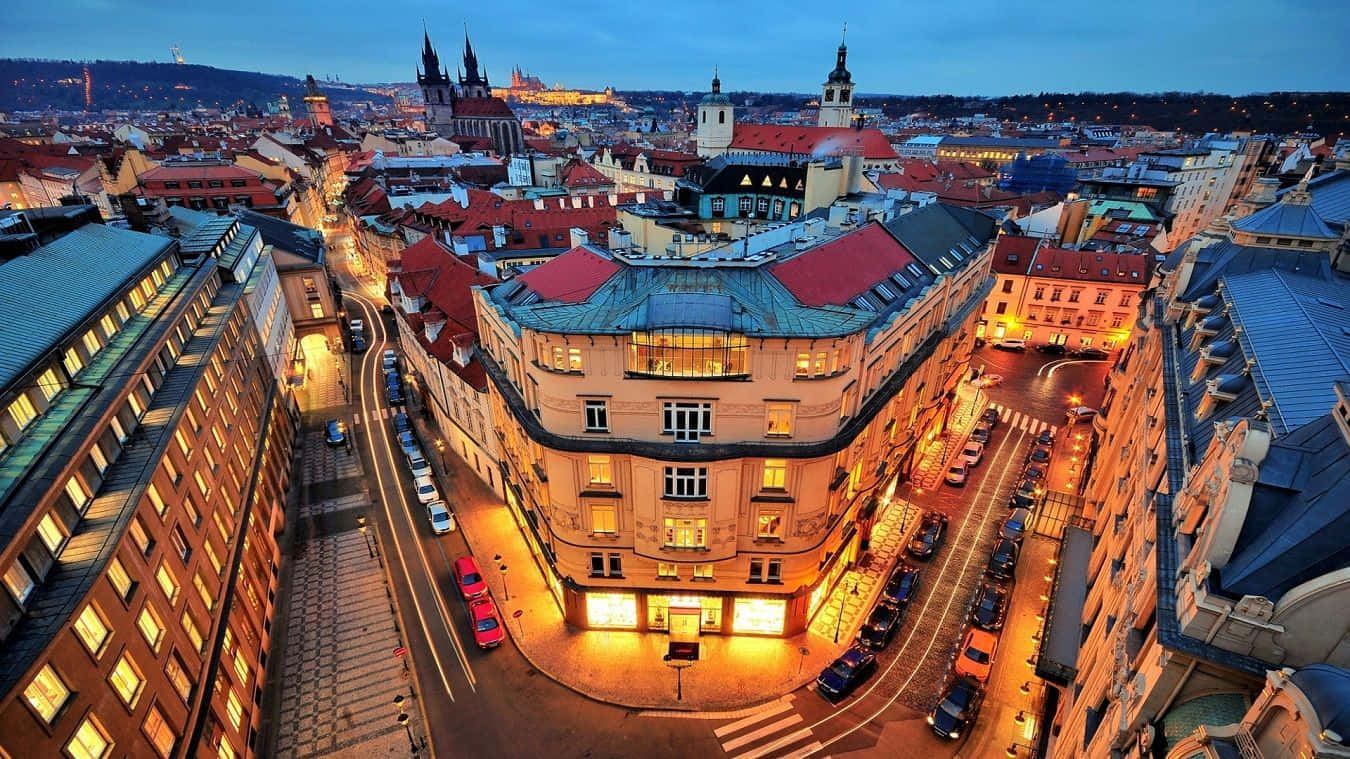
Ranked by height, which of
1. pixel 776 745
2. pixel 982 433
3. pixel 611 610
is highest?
pixel 982 433

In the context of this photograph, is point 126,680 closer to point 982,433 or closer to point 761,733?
point 761,733

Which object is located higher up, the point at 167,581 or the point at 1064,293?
the point at 1064,293

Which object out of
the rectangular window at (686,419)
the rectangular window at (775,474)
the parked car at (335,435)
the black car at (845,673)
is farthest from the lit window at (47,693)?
the parked car at (335,435)

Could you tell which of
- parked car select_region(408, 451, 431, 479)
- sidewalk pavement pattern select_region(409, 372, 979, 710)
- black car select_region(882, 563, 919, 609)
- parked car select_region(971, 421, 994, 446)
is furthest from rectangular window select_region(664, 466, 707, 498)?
parked car select_region(971, 421, 994, 446)

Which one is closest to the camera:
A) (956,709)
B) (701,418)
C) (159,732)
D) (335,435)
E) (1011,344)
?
(159,732)

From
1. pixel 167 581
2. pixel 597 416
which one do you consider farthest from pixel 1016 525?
pixel 167 581

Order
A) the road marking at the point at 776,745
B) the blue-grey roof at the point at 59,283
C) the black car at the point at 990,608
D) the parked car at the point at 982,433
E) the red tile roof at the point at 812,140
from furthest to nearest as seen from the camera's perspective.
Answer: the red tile roof at the point at 812,140, the parked car at the point at 982,433, the black car at the point at 990,608, the road marking at the point at 776,745, the blue-grey roof at the point at 59,283

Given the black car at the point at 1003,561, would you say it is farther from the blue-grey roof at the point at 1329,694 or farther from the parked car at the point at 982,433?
the blue-grey roof at the point at 1329,694
